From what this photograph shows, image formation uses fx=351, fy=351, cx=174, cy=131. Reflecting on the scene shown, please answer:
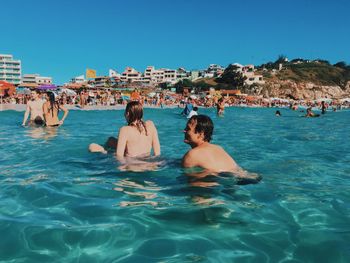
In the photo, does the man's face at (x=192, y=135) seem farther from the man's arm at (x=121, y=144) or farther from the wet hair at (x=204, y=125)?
the man's arm at (x=121, y=144)

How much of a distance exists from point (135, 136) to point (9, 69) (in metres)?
118

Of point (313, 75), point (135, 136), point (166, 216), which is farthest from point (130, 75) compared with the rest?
point (166, 216)

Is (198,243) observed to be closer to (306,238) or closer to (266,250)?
(266,250)

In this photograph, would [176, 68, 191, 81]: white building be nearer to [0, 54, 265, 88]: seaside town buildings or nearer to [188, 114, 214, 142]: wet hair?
[0, 54, 265, 88]: seaside town buildings

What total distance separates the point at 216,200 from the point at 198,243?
0.96 m

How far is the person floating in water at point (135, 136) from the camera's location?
16.4 ft

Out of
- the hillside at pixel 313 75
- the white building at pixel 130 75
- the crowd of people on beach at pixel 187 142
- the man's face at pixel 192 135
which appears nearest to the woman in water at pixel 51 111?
the crowd of people on beach at pixel 187 142

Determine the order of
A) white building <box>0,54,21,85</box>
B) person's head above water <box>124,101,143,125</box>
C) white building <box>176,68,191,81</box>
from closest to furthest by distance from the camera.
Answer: person's head above water <box>124,101,143,125</box>
white building <box>0,54,21,85</box>
white building <box>176,68,191,81</box>

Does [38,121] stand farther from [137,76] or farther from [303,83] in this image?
[137,76]

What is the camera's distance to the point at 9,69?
110 metres

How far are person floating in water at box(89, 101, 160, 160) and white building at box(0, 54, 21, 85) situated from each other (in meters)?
115

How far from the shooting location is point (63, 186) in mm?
3945

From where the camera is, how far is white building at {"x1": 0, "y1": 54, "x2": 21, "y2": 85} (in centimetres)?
10806

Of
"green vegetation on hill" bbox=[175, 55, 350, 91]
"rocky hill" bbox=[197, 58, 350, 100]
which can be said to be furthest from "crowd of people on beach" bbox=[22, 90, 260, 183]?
"rocky hill" bbox=[197, 58, 350, 100]
